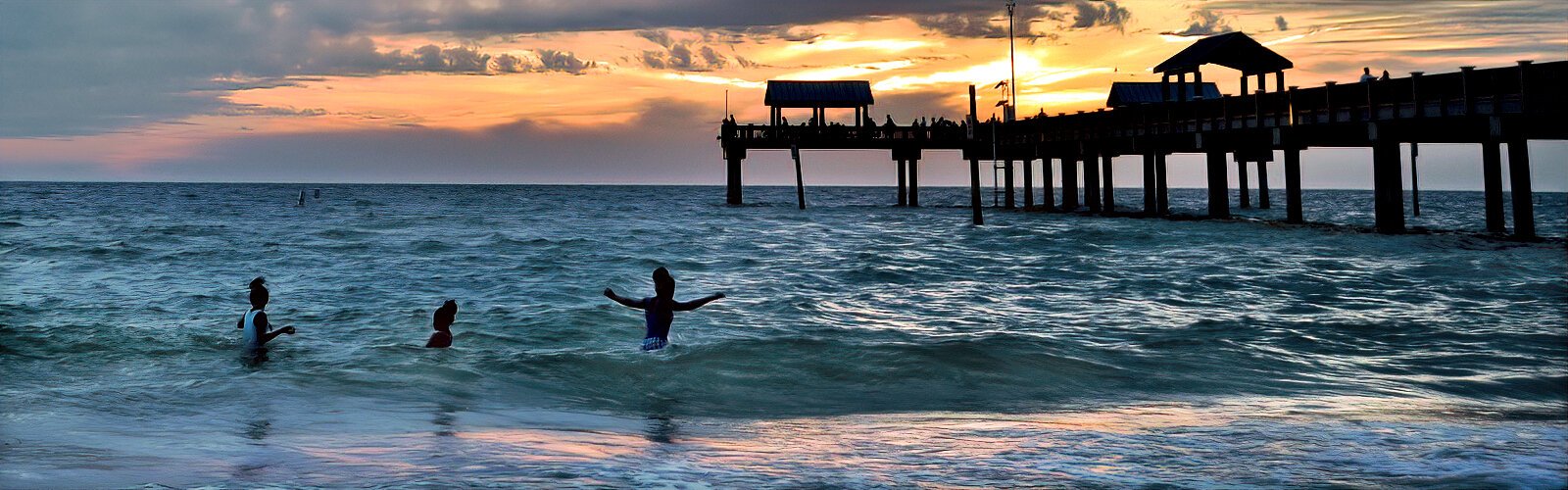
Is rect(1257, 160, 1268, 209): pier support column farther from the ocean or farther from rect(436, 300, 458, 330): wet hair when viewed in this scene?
rect(436, 300, 458, 330): wet hair

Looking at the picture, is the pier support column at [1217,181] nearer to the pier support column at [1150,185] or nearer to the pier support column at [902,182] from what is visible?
the pier support column at [1150,185]

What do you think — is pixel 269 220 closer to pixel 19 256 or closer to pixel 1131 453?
pixel 19 256

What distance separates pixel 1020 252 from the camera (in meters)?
30.6

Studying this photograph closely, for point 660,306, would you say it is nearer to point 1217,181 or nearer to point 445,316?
point 445,316

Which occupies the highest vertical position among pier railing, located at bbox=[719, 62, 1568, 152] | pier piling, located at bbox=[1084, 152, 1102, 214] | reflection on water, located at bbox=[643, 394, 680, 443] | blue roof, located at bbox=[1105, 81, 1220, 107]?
blue roof, located at bbox=[1105, 81, 1220, 107]

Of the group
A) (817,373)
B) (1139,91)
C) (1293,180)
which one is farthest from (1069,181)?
(817,373)

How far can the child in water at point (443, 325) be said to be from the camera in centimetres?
1298

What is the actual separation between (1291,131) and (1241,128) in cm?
201

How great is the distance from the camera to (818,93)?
6044 centimetres

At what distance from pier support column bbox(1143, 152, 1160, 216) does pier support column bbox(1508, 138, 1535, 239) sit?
717 inches

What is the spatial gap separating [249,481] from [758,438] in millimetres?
3448

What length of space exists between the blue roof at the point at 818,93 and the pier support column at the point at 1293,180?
26108mm

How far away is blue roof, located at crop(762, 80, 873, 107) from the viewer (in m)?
59.7

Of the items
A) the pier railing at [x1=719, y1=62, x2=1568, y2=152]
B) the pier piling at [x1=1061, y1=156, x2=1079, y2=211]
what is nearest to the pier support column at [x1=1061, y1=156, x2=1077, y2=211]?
the pier piling at [x1=1061, y1=156, x2=1079, y2=211]
